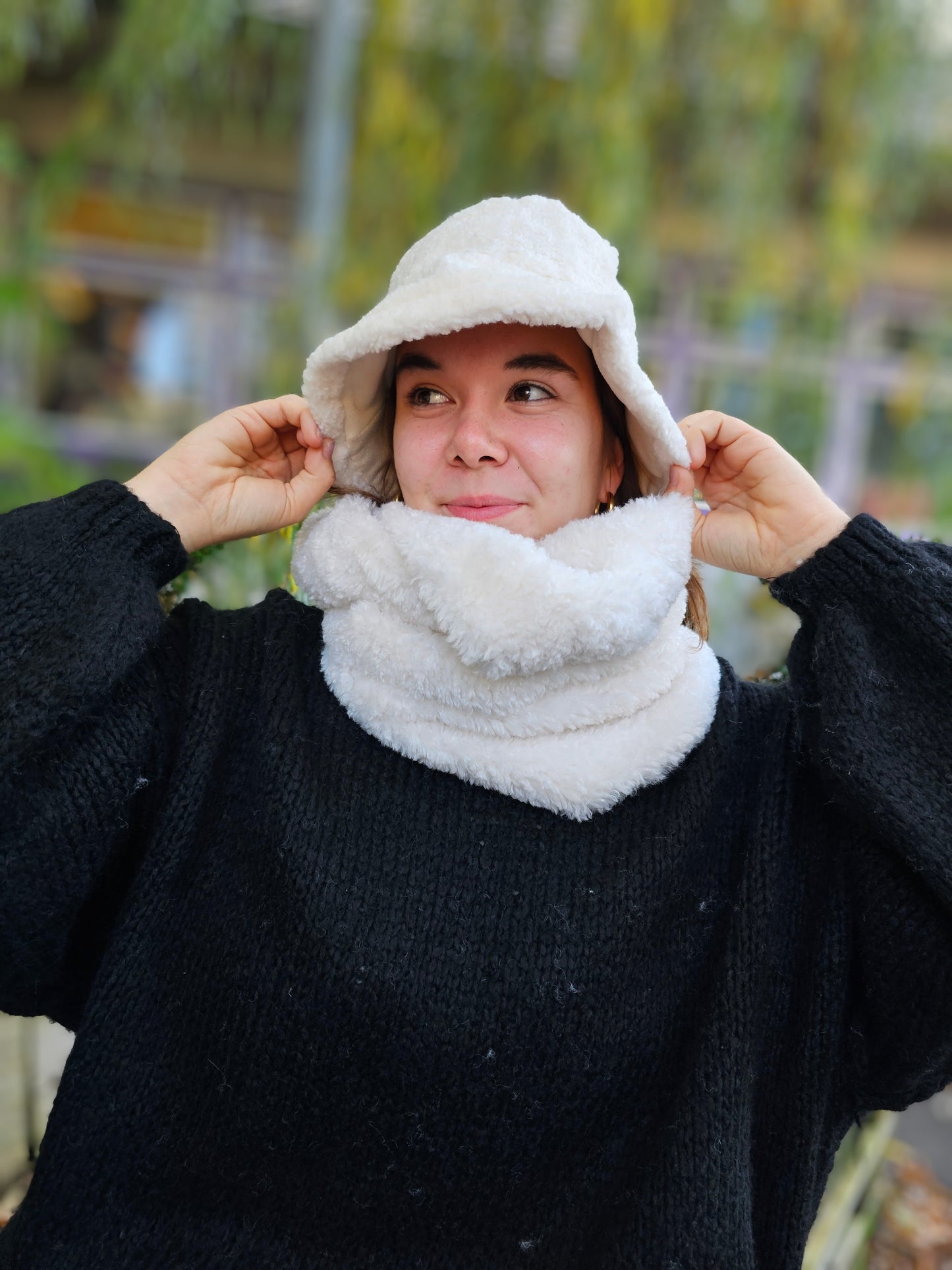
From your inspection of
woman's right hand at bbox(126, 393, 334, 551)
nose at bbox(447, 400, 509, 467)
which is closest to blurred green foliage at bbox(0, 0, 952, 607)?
woman's right hand at bbox(126, 393, 334, 551)

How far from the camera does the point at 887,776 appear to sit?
104 centimetres

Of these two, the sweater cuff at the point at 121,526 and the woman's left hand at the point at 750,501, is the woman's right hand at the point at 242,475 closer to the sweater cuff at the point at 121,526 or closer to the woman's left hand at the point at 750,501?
the sweater cuff at the point at 121,526

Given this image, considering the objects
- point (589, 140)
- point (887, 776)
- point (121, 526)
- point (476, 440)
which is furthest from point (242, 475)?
point (589, 140)

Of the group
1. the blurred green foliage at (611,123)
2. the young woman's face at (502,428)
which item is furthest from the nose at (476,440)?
the blurred green foliage at (611,123)

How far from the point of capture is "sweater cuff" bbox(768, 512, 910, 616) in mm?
1091

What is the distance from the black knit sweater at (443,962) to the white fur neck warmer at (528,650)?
0.16 feet

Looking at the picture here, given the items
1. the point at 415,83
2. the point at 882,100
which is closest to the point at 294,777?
the point at 415,83

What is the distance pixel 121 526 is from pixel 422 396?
13.9 inches

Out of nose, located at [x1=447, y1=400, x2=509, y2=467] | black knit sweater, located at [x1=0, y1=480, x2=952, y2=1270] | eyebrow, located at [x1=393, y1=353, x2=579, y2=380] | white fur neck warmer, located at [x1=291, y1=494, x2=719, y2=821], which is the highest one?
eyebrow, located at [x1=393, y1=353, x2=579, y2=380]

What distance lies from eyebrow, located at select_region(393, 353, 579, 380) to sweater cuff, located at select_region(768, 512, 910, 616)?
1.06ft

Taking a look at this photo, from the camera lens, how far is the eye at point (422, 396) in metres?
1.21

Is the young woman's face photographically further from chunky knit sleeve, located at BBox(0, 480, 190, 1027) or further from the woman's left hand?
chunky knit sleeve, located at BBox(0, 480, 190, 1027)

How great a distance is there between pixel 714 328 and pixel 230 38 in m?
3.23

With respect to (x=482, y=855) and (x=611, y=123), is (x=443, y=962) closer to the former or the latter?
(x=482, y=855)
